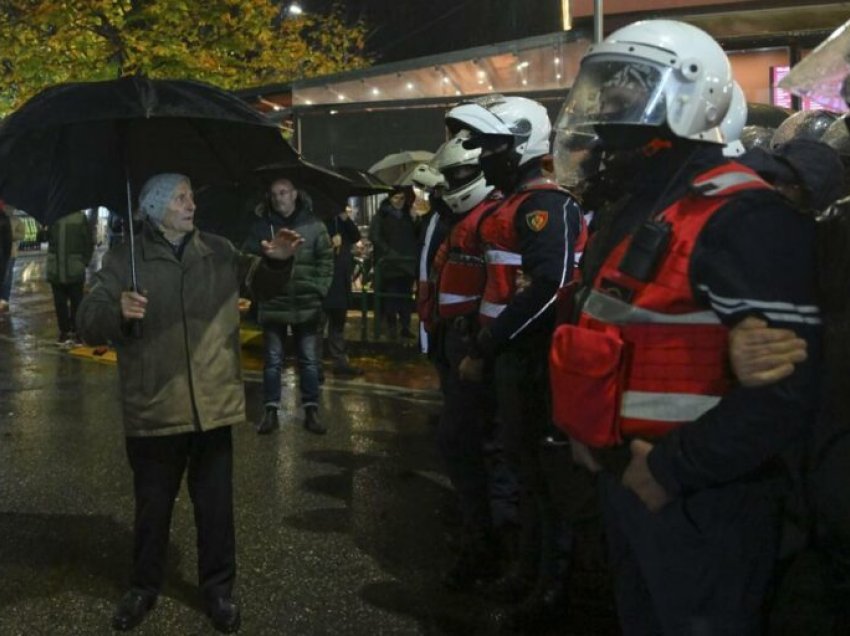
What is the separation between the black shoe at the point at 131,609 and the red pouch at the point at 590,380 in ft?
8.30

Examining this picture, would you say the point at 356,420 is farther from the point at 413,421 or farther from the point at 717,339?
the point at 717,339

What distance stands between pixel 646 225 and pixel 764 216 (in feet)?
0.86

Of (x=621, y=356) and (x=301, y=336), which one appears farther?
(x=301, y=336)

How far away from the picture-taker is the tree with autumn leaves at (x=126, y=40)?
61.4ft

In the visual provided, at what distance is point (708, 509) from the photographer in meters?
2.33

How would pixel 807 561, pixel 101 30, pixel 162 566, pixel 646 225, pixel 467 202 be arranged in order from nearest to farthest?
1. pixel 646 225
2. pixel 807 561
3. pixel 162 566
4. pixel 467 202
5. pixel 101 30

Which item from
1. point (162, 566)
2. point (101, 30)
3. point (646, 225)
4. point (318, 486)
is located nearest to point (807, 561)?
point (646, 225)

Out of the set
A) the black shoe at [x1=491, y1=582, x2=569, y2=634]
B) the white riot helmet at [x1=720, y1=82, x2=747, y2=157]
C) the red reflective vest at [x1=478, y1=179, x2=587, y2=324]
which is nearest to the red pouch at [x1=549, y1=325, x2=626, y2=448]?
the white riot helmet at [x1=720, y1=82, x2=747, y2=157]

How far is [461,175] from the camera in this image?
4.73 metres

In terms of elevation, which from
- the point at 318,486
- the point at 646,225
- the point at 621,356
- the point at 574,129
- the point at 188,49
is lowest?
the point at 318,486

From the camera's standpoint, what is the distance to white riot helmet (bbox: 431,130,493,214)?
4.68 meters

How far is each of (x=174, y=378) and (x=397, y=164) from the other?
854 centimetres

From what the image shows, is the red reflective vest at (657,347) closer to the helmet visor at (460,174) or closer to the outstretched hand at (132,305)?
the outstretched hand at (132,305)

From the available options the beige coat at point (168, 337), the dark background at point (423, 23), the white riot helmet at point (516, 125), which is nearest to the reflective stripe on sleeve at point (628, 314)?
the white riot helmet at point (516, 125)
